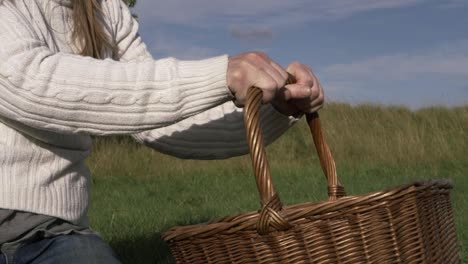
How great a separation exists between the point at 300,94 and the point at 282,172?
635 centimetres

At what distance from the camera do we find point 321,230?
55.5 inches

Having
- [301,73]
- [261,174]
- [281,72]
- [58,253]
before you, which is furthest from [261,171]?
[58,253]

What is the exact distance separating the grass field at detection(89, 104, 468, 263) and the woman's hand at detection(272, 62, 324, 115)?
1.89 meters

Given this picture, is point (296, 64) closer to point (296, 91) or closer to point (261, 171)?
point (296, 91)

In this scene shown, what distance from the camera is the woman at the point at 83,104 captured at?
5.24 ft

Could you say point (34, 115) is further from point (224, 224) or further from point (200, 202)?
point (200, 202)

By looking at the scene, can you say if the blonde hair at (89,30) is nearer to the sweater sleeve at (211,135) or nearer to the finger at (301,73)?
the sweater sleeve at (211,135)

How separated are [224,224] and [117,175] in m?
7.01

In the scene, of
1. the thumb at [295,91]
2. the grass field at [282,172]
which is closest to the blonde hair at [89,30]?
the thumb at [295,91]

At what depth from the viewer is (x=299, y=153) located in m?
9.67

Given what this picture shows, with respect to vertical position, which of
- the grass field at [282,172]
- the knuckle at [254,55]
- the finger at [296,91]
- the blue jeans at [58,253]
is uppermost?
the knuckle at [254,55]

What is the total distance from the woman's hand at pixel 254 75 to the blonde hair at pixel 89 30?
Answer: 64 cm

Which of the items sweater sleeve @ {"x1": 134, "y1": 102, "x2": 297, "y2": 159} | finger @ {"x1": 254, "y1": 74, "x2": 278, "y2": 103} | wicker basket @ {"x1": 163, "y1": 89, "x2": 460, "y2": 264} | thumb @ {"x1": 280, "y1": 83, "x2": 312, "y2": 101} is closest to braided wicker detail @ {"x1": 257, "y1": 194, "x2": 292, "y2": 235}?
wicker basket @ {"x1": 163, "y1": 89, "x2": 460, "y2": 264}

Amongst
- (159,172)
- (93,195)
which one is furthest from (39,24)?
(159,172)
